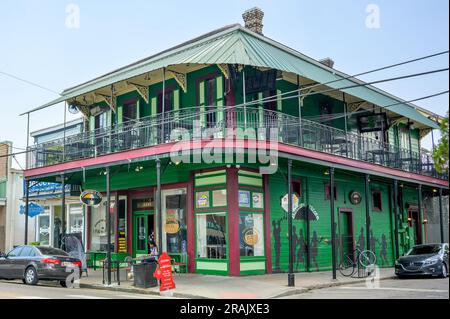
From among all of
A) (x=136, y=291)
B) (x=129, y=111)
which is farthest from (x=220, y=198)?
(x=129, y=111)

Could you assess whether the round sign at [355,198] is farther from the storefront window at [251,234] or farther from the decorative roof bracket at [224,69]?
the decorative roof bracket at [224,69]

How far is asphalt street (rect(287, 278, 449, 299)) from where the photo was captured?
13.8m

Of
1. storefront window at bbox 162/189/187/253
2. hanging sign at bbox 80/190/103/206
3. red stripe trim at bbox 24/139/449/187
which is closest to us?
red stripe trim at bbox 24/139/449/187

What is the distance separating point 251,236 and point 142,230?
581 centimetres

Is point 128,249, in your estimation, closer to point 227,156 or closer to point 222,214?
point 222,214

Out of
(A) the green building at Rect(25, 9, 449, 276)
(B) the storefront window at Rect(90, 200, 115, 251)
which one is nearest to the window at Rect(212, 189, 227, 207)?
(A) the green building at Rect(25, 9, 449, 276)

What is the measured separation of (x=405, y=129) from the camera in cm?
3209

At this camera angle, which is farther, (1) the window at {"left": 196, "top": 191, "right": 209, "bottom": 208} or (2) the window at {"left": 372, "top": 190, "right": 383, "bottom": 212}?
(2) the window at {"left": 372, "top": 190, "right": 383, "bottom": 212}

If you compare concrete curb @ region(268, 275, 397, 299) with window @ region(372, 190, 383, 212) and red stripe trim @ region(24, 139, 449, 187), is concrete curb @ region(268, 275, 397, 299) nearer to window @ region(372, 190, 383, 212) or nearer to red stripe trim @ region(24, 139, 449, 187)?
red stripe trim @ region(24, 139, 449, 187)

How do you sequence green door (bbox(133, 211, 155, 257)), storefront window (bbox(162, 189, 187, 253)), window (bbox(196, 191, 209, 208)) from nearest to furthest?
window (bbox(196, 191, 209, 208)) → storefront window (bbox(162, 189, 187, 253)) → green door (bbox(133, 211, 155, 257))

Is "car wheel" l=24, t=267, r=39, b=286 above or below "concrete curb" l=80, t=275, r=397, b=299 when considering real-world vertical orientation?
above

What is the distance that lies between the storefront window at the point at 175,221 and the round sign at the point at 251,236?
2659mm

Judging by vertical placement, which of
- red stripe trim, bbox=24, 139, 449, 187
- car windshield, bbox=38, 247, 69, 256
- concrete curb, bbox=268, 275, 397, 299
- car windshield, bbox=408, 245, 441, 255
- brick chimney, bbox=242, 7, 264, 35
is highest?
brick chimney, bbox=242, 7, 264, 35

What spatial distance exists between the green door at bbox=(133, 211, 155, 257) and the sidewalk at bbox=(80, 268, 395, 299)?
299 centimetres
